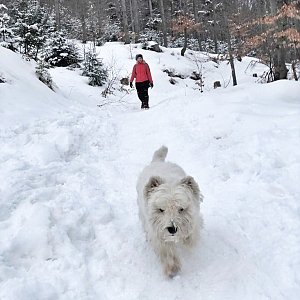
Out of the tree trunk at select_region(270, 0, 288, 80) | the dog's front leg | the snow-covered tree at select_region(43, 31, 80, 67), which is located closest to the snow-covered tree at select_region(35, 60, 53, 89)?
the snow-covered tree at select_region(43, 31, 80, 67)

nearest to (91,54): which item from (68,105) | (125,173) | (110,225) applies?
(68,105)

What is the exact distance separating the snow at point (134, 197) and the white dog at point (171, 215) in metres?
0.30

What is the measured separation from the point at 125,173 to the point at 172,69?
61.5ft

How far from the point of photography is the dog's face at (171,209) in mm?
3582

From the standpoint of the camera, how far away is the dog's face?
3.58m

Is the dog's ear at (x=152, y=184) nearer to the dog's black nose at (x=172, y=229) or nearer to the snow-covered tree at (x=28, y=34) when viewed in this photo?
the dog's black nose at (x=172, y=229)

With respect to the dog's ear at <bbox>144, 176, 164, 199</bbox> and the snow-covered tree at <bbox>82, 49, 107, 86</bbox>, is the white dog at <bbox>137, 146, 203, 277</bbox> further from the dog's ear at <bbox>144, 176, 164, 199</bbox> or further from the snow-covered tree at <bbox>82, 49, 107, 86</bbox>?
the snow-covered tree at <bbox>82, 49, 107, 86</bbox>

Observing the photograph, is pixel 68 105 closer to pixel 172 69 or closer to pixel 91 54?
pixel 91 54

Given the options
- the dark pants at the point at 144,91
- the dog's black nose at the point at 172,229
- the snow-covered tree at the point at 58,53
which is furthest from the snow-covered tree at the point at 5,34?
the dog's black nose at the point at 172,229

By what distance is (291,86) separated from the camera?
37.4ft

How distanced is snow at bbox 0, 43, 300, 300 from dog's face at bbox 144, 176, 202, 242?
0.56 metres

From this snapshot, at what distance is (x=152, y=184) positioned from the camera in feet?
12.6

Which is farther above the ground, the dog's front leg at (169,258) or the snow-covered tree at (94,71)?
the snow-covered tree at (94,71)

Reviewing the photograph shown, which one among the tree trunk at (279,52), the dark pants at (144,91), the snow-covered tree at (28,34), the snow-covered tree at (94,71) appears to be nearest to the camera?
the tree trunk at (279,52)
